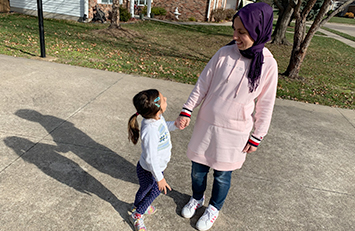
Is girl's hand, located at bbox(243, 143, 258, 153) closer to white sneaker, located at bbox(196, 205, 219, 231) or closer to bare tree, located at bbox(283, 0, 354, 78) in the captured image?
white sneaker, located at bbox(196, 205, 219, 231)

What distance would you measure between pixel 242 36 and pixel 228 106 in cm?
53

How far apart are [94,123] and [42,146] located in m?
0.87

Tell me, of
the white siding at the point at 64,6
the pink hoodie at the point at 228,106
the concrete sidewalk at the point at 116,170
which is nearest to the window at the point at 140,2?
the white siding at the point at 64,6

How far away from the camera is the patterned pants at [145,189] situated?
2.35 m

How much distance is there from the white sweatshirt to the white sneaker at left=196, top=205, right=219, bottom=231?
0.66m

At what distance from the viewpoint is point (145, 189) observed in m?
2.39

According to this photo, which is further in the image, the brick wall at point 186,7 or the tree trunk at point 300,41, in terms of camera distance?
the brick wall at point 186,7

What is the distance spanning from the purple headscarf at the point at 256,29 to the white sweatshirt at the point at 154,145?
776 mm

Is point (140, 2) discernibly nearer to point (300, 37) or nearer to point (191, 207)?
point (300, 37)

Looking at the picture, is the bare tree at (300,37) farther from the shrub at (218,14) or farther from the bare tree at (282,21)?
the shrub at (218,14)

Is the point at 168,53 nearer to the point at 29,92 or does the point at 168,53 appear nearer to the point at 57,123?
the point at 29,92

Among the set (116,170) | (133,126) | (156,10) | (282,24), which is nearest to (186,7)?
(156,10)

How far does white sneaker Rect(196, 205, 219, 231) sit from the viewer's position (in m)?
2.51

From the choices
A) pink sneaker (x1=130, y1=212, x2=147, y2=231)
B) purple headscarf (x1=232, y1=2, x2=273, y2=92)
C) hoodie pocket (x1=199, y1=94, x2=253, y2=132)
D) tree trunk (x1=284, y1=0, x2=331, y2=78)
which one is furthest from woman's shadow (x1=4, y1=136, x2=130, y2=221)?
tree trunk (x1=284, y1=0, x2=331, y2=78)
